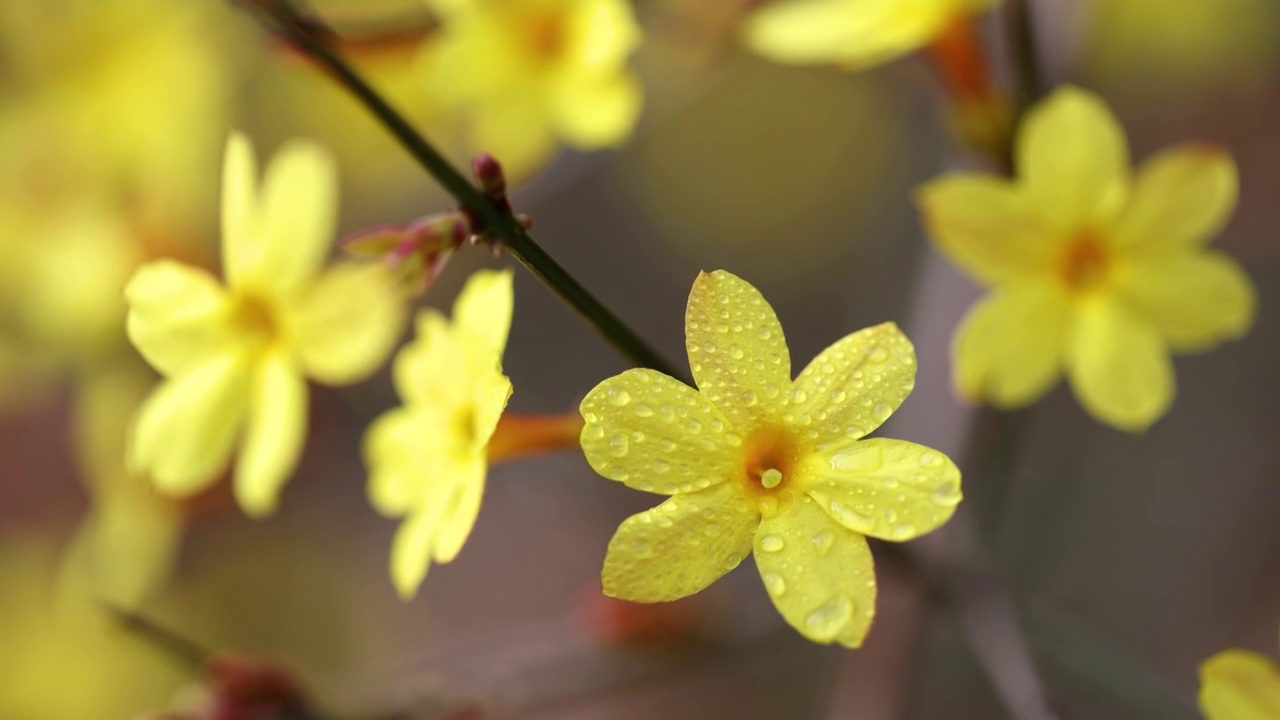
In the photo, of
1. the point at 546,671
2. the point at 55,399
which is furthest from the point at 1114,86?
the point at 55,399

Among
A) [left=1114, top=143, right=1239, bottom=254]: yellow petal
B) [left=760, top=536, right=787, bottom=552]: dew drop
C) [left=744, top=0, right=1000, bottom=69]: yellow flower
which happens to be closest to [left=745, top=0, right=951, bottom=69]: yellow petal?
[left=744, top=0, right=1000, bottom=69]: yellow flower

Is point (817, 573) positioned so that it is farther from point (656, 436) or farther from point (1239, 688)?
point (1239, 688)

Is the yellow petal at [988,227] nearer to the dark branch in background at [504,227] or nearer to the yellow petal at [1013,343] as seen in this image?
the yellow petal at [1013,343]

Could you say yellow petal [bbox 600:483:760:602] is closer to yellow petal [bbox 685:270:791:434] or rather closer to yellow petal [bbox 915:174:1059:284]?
yellow petal [bbox 685:270:791:434]

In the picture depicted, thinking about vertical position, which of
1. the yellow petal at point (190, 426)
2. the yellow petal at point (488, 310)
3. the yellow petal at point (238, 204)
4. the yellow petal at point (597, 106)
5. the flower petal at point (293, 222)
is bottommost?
the yellow petal at point (597, 106)

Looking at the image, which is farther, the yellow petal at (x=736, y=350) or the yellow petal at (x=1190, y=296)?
the yellow petal at (x=1190, y=296)

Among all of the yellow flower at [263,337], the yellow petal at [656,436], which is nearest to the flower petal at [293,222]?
the yellow flower at [263,337]

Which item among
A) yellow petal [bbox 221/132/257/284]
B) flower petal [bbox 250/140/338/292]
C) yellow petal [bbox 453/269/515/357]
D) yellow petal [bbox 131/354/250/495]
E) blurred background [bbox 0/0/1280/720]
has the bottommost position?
blurred background [bbox 0/0/1280/720]
